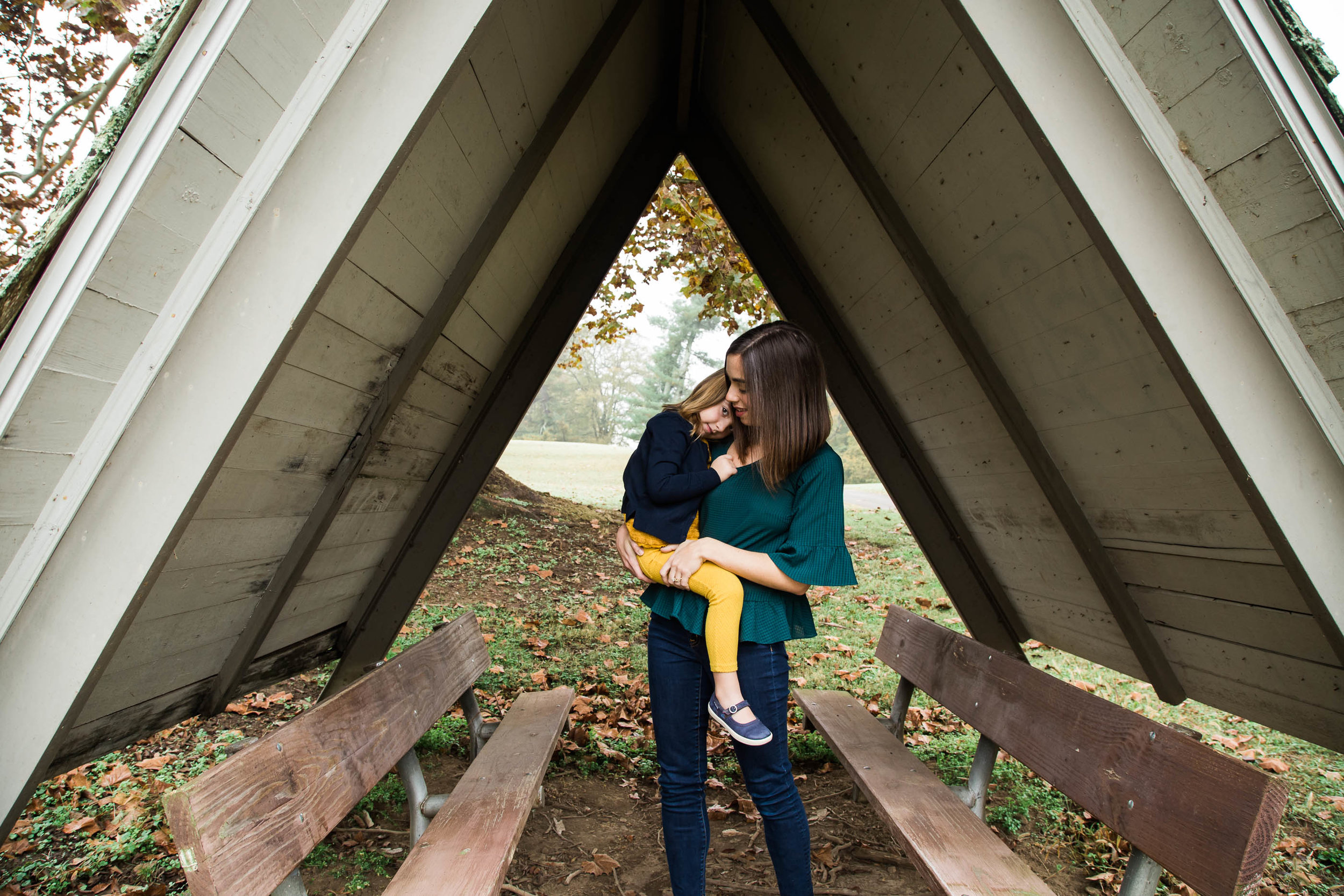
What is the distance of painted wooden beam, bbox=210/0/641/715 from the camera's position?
2.78 metres

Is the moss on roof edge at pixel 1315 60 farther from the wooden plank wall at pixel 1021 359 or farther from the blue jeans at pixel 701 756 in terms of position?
the blue jeans at pixel 701 756

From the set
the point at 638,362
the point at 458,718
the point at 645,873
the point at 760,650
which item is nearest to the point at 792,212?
the point at 760,650

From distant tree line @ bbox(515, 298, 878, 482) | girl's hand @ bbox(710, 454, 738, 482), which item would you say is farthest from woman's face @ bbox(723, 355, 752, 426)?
distant tree line @ bbox(515, 298, 878, 482)

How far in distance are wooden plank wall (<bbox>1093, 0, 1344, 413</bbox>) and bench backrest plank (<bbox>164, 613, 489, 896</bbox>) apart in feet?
8.24

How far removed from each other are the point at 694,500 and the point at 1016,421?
1348mm

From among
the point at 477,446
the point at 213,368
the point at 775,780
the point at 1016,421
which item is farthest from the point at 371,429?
the point at 1016,421

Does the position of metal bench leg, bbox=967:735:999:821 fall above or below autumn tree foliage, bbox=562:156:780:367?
below

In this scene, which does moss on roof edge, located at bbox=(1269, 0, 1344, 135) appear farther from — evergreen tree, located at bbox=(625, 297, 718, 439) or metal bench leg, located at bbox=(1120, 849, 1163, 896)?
evergreen tree, located at bbox=(625, 297, 718, 439)

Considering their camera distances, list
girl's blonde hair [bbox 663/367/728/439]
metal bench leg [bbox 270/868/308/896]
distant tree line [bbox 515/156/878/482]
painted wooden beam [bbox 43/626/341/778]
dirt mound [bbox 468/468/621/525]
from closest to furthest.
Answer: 1. metal bench leg [bbox 270/868/308/896]
2. painted wooden beam [bbox 43/626/341/778]
3. girl's blonde hair [bbox 663/367/728/439]
4. dirt mound [bbox 468/468/621/525]
5. distant tree line [bbox 515/156/878/482]

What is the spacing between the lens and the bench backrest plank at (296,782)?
1.46m

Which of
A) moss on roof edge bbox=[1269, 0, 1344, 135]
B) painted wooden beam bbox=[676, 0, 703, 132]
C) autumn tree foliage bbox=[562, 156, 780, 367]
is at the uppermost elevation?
autumn tree foliage bbox=[562, 156, 780, 367]

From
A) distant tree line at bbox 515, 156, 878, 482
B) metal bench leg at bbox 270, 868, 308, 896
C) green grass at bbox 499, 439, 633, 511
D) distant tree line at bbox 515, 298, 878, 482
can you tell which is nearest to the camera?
metal bench leg at bbox 270, 868, 308, 896

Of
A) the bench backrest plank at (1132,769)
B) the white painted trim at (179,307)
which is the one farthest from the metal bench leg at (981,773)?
the white painted trim at (179,307)

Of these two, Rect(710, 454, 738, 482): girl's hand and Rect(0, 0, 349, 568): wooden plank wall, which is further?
Rect(710, 454, 738, 482): girl's hand
